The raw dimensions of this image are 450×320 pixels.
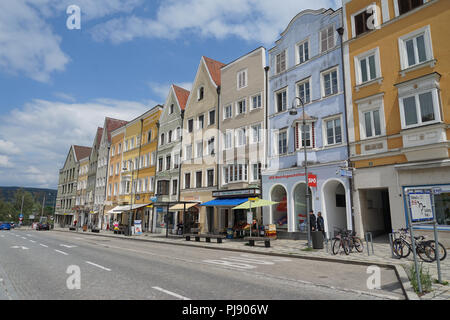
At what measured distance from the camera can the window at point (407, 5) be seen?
693 inches

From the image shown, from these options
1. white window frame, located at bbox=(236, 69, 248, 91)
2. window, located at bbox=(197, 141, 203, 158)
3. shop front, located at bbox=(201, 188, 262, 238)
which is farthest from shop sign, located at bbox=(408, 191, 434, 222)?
window, located at bbox=(197, 141, 203, 158)

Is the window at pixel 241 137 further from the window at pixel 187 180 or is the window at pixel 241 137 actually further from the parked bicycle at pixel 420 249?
the parked bicycle at pixel 420 249

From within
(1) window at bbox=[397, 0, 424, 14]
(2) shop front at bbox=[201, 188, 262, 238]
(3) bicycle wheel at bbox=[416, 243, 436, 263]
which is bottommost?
(3) bicycle wheel at bbox=[416, 243, 436, 263]

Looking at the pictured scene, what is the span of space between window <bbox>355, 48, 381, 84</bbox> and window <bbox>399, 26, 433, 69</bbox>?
4.82ft

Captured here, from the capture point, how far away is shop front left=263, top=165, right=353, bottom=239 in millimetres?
20245

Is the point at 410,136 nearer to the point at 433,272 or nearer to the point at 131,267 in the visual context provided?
the point at 433,272

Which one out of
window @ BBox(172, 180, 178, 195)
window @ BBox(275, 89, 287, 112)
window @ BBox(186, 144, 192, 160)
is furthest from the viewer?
window @ BBox(172, 180, 178, 195)

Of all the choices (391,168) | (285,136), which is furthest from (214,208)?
(391,168)

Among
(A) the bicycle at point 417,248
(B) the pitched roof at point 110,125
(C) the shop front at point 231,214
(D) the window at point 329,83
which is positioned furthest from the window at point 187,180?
(B) the pitched roof at point 110,125

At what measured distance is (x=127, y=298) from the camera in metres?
6.16

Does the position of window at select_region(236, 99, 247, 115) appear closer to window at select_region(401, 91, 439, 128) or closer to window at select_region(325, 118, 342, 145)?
window at select_region(325, 118, 342, 145)

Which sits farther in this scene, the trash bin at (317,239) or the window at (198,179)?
the window at (198,179)

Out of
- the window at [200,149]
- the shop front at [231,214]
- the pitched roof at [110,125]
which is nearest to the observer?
the shop front at [231,214]

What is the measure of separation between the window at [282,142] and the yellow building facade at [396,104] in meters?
5.48
